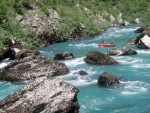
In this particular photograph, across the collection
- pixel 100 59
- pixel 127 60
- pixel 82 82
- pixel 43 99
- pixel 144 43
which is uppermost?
pixel 144 43

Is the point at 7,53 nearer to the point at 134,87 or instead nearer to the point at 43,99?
the point at 134,87

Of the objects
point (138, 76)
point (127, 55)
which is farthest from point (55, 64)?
point (127, 55)

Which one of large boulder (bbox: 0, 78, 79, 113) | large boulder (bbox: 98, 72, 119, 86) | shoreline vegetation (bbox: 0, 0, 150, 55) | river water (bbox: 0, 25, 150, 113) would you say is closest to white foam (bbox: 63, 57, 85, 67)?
river water (bbox: 0, 25, 150, 113)

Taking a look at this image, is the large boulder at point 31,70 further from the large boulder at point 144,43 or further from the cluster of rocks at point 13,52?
the large boulder at point 144,43

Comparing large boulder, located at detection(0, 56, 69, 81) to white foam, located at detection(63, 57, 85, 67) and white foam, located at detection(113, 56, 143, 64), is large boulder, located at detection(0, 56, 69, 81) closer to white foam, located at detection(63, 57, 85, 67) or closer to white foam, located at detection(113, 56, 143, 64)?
white foam, located at detection(63, 57, 85, 67)

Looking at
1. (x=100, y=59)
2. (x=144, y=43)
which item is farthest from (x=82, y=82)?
(x=144, y=43)

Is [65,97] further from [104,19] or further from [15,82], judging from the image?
[104,19]

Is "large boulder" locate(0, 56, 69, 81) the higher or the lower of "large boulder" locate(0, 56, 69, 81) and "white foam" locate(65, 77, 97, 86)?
the higher
